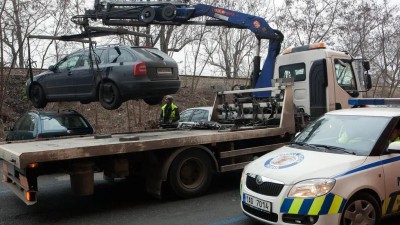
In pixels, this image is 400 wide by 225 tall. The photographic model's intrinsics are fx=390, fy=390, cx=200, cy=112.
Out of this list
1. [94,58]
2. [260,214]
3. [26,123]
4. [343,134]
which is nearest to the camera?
[260,214]

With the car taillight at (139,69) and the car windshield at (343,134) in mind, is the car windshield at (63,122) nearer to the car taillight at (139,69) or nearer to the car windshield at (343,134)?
the car taillight at (139,69)

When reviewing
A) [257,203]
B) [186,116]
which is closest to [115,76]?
[257,203]

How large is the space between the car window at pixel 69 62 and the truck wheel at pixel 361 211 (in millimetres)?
6265

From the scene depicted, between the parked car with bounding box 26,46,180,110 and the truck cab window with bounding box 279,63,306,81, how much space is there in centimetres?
256

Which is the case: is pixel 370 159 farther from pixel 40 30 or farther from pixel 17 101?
pixel 17 101

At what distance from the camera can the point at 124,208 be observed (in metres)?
6.06

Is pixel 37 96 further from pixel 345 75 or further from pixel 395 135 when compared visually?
pixel 395 135

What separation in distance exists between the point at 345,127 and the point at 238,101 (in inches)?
143

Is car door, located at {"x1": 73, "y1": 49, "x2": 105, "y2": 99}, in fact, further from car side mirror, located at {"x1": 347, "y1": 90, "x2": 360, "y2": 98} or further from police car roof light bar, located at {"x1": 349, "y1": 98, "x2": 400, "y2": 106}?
car side mirror, located at {"x1": 347, "y1": 90, "x2": 360, "y2": 98}

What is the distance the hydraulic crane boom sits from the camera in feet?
27.6

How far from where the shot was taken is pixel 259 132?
712cm

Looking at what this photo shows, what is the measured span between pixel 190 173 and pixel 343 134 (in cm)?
262

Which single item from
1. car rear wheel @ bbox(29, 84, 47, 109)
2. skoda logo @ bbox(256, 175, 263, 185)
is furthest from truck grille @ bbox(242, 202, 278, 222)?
car rear wheel @ bbox(29, 84, 47, 109)

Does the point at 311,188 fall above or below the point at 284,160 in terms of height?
below
